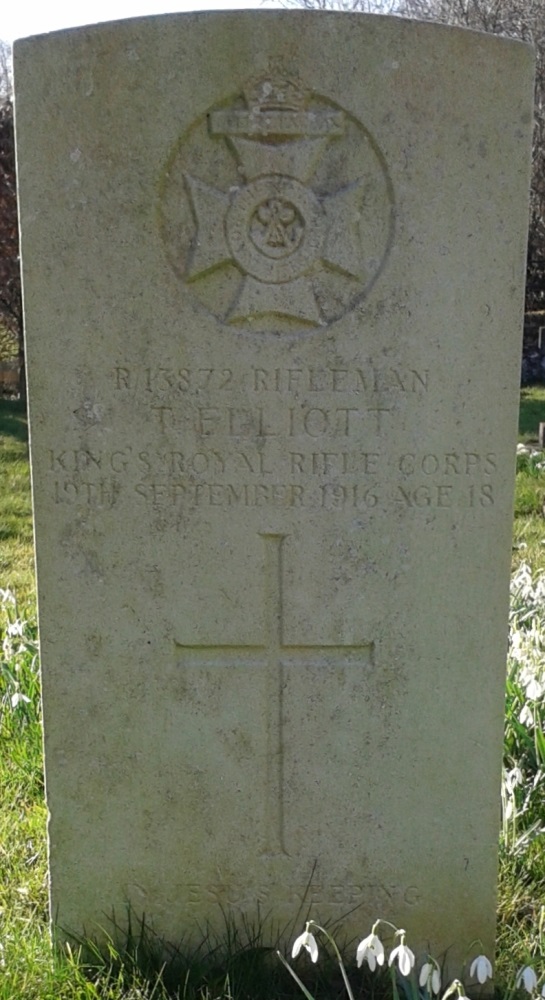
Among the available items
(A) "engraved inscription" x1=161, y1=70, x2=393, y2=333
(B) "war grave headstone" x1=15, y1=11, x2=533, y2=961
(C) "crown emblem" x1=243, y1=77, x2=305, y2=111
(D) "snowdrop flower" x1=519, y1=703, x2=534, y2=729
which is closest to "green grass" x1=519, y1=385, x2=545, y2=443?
(D) "snowdrop flower" x1=519, y1=703, x2=534, y2=729

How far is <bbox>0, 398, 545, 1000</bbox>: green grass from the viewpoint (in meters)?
2.59

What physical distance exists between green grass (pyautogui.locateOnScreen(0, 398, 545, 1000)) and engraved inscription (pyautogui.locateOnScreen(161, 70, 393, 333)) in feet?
5.13

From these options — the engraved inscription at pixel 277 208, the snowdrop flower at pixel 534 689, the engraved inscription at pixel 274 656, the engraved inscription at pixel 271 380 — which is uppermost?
the engraved inscription at pixel 277 208

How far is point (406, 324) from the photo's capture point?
2.44m

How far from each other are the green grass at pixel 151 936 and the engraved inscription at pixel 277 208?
5.13 ft

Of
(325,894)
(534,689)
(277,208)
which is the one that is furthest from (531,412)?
(277,208)

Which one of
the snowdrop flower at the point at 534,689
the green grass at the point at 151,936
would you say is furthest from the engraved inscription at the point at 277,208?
the green grass at the point at 151,936

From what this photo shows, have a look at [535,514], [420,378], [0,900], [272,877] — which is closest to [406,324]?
[420,378]

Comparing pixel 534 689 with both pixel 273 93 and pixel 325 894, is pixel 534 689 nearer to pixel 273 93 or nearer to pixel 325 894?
pixel 325 894

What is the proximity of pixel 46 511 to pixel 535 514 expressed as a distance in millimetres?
4835

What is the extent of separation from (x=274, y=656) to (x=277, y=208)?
43.8 inches

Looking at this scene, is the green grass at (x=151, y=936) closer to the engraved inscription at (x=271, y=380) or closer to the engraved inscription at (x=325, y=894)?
the engraved inscription at (x=325, y=894)

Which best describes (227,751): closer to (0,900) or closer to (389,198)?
(0,900)

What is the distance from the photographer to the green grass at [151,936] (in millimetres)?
2594
